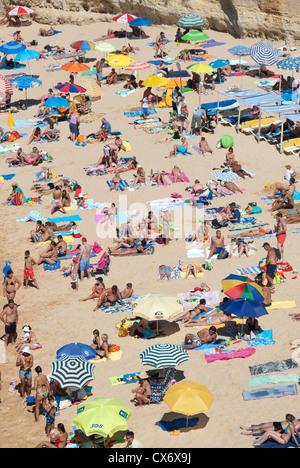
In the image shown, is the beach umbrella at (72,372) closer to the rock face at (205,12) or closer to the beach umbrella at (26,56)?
the beach umbrella at (26,56)

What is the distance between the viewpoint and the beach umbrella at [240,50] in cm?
3903

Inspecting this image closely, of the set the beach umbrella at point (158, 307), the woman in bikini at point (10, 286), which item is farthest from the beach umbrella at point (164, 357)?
the woman in bikini at point (10, 286)

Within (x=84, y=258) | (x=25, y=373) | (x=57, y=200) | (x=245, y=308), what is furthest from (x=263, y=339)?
(x=57, y=200)

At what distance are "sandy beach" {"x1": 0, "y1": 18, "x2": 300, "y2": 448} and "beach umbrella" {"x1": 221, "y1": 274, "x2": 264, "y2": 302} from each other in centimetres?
80

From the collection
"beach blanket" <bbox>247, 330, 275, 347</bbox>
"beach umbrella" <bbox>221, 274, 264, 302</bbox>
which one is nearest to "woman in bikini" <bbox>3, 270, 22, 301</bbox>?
"beach umbrella" <bbox>221, 274, 264, 302</bbox>

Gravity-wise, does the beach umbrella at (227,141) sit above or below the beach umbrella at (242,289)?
below

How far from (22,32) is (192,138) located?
18.2 meters

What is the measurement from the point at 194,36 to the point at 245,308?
23.5 m

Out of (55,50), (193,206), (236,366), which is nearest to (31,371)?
(236,366)

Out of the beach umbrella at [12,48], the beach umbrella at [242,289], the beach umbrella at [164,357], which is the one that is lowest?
the beach umbrella at [12,48]

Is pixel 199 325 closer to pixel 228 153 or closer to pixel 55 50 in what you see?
pixel 228 153

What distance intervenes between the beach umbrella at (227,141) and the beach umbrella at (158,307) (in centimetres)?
1207

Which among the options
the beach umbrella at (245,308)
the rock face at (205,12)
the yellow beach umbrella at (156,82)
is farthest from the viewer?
the rock face at (205,12)

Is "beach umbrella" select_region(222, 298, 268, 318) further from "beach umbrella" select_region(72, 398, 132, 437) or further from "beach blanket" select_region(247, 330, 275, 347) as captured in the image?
"beach umbrella" select_region(72, 398, 132, 437)
